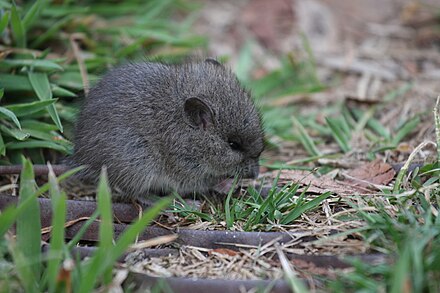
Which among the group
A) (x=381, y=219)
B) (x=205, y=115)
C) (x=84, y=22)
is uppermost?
(x=84, y=22)

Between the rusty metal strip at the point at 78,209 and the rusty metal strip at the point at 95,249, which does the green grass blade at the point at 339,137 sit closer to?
the rusty metal strip at the point at 78,209

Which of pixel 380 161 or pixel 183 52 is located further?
pixel 183 52

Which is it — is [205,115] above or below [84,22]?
below

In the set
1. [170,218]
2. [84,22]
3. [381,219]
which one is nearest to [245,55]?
[84,22]

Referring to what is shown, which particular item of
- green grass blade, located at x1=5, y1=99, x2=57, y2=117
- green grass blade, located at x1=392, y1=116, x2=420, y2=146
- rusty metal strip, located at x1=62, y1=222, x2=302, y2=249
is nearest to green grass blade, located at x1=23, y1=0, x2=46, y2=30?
green grass blade, located at x1=5, y1=99, x2=57, y2=117

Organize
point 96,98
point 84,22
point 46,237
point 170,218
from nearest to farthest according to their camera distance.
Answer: point 46,237 → point 170,218 → point 96,98 → point 84,22

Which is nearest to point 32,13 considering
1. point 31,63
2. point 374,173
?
point 31,63

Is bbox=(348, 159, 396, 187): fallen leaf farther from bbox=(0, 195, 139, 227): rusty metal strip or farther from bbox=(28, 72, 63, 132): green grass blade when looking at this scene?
bbox=(28, 72, 63, 132): green grass blade

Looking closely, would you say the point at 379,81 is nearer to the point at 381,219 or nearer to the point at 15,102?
the point at 381,219

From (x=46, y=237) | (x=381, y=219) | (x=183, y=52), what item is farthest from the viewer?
(x=183, y=52)
